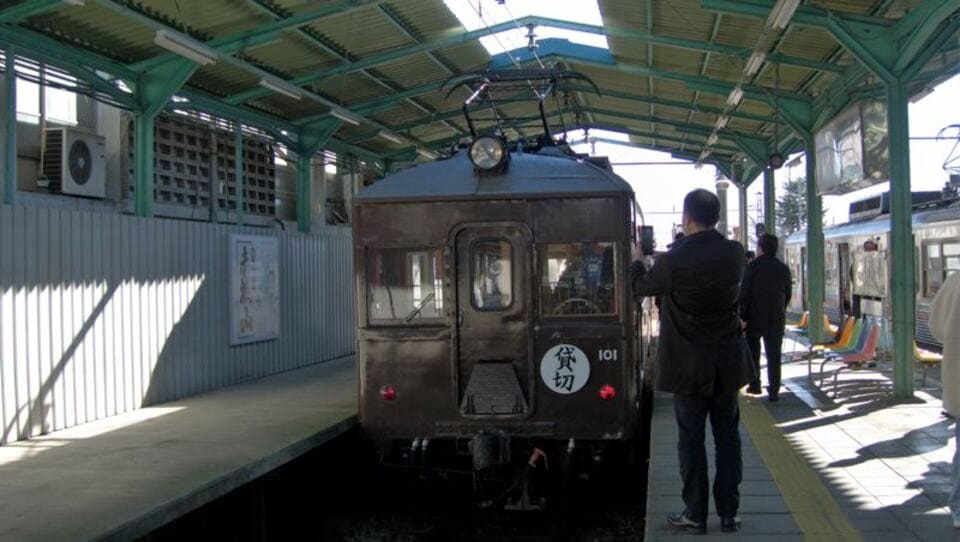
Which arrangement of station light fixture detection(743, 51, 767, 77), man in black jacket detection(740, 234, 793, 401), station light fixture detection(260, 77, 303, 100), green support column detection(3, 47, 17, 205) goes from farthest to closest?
station light fixture detection(743, 51, 767, 77) < station light fixture detection(260, 77, 303, 100) < man in black jacket detection(740, 234, 793, 401) < green support column detection(3, 47, 17, 205)

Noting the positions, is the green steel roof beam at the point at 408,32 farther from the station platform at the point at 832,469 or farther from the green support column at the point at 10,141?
the station platform at the point at 832,469

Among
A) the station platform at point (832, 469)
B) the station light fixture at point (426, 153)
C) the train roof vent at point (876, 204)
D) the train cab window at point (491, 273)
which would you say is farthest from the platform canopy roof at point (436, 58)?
the train cab window at point (491, 273)

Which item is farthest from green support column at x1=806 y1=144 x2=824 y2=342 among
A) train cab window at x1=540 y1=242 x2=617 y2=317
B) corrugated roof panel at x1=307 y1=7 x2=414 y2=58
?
train cab window at x1=540 y1=242 x2=617 y2=317

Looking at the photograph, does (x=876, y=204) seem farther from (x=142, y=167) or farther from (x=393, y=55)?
(x=142, y=167)

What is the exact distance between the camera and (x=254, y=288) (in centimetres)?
1111

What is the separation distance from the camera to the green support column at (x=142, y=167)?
9352 millimetres

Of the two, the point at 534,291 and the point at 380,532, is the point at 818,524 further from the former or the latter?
the point at 380,532

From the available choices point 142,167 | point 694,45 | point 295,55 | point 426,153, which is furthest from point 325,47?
point 426,153

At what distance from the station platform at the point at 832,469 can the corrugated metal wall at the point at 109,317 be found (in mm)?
4924

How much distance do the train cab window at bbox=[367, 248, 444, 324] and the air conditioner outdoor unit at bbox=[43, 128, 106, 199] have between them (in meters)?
5.10

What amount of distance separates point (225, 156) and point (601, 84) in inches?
262

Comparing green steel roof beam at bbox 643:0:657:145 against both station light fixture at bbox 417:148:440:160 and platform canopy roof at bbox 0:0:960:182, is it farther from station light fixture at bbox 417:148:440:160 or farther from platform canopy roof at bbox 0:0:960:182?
→ station light fixture at bbox 417:148:440:160

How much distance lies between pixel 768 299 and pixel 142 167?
650 centimetres

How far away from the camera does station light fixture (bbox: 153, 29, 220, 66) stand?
306 inches
